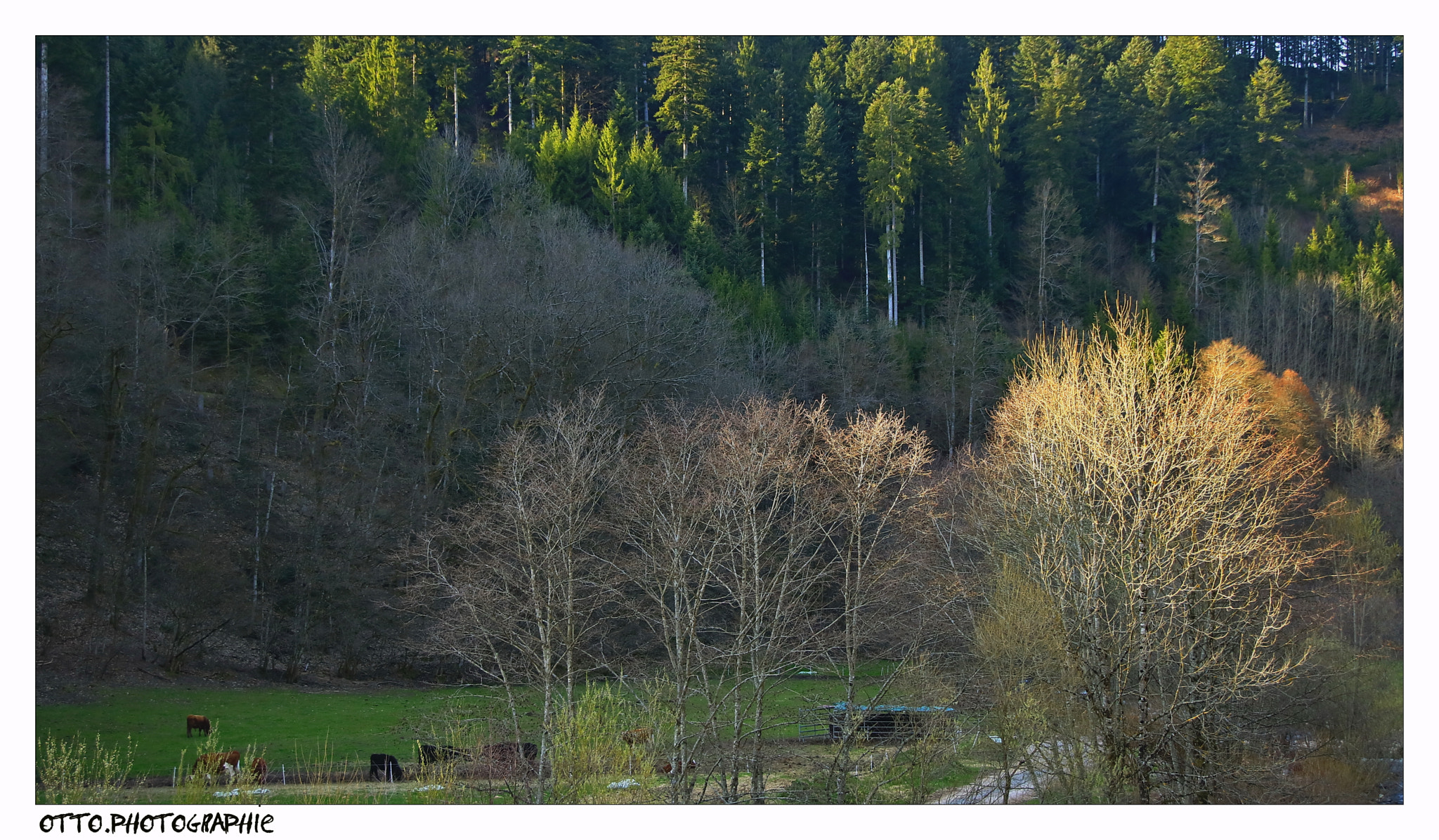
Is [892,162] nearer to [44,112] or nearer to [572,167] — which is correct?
[572,167]

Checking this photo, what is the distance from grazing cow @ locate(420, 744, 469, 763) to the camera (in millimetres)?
14914

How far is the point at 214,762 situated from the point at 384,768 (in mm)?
4799

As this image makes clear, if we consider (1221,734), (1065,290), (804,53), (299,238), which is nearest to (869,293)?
(1065,290)

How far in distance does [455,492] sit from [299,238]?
518 inches

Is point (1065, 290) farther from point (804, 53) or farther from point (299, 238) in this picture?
point (299, 238)

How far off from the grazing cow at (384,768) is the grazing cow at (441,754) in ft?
2.09

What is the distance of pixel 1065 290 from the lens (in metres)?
53.9

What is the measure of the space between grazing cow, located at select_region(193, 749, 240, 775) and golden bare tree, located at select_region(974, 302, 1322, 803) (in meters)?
13.9

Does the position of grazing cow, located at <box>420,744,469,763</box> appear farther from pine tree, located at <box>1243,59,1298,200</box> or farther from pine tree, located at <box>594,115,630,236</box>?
pine tree, located at <box>1243,59,1298,200</box>

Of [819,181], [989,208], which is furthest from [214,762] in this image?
[989,208]

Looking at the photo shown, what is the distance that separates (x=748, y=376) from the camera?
1535 inches

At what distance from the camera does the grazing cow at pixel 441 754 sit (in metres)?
14.9

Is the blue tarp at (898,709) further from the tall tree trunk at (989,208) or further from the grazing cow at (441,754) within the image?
→ the tall tree trunk at (989,208)

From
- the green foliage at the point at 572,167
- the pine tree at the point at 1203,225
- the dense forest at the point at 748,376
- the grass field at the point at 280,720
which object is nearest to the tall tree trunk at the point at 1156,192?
the dense forest at the point at 748,376
